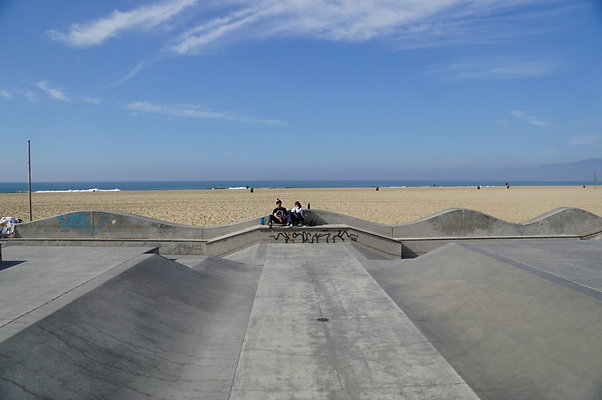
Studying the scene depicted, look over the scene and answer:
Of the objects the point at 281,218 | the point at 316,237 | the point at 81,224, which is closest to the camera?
the point at 316,237

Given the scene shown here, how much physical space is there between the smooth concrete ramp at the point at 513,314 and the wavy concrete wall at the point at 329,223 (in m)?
4.36

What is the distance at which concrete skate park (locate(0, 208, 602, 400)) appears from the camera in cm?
434

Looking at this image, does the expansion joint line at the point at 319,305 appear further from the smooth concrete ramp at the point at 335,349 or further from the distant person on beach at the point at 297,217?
the distant person on beach at the point at 297,217

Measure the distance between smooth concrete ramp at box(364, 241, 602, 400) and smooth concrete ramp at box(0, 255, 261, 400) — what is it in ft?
9.52

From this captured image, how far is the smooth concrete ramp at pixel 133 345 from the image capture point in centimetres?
408

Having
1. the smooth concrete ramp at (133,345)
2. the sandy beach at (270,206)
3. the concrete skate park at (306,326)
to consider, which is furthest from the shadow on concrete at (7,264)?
the sandy beach at (270,206)

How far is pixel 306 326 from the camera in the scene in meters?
6.02

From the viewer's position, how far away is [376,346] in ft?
17.5

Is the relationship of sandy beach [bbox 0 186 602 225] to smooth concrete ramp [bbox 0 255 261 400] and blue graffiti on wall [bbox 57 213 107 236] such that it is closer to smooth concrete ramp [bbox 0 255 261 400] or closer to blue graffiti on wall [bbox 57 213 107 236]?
blue graffiti on wall [bbox 57 213 107 236]

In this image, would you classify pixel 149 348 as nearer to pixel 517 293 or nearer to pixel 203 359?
pixel 203 359

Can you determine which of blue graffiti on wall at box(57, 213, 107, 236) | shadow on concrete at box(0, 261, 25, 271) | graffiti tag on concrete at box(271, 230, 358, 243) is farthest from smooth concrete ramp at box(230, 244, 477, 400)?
blue graffiti on wall at box(57, 213, 107, 236)

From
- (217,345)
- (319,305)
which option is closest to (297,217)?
(319,305)

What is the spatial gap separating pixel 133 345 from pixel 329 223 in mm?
9209

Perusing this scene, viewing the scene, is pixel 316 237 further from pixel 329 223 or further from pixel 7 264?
pixel 7 264
